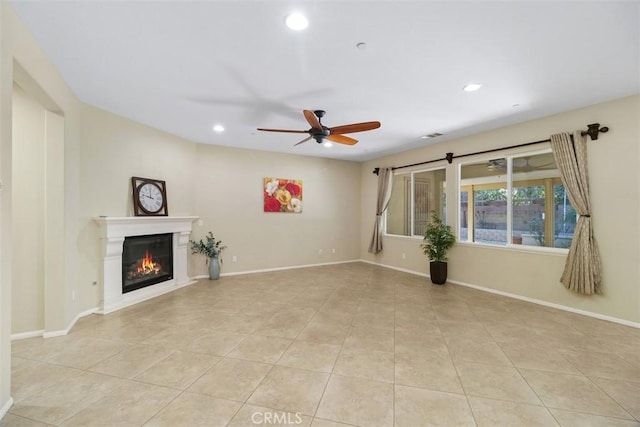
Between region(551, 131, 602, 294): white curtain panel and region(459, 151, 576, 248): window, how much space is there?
0.80 feet

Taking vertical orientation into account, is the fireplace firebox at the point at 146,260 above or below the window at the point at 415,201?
below

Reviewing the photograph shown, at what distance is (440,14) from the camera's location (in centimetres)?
202

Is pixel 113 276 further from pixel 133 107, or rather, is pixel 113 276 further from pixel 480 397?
pixel 480 397

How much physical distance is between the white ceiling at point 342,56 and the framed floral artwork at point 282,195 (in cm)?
237

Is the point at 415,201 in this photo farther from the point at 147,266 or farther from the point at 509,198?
the point at 147,266

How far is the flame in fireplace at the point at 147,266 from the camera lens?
4.57 metres

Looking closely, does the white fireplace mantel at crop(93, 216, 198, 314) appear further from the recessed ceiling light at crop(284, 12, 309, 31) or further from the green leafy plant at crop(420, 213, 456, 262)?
the green leafy plant at crop(420, 213, 456, 262)

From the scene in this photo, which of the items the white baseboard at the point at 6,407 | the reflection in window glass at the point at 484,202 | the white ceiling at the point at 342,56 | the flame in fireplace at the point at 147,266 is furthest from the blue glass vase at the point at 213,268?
the reflection in window glass at the point at 484,202

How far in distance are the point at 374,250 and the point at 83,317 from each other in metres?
5.69

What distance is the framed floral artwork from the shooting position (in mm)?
6359

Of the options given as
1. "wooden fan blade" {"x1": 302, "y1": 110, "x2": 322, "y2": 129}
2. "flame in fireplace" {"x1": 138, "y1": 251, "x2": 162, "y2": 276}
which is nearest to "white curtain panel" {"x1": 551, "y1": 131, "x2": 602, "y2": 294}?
"wooden fan blade" {"x1": 302, "y1": 110, "x2": 322, "y2": 129}

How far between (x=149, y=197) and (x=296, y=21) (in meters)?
3.84

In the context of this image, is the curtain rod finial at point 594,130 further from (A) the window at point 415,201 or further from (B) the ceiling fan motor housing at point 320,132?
(B) the ceiling fan motor housing at point 320,132

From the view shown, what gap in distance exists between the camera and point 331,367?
8.07 feet
